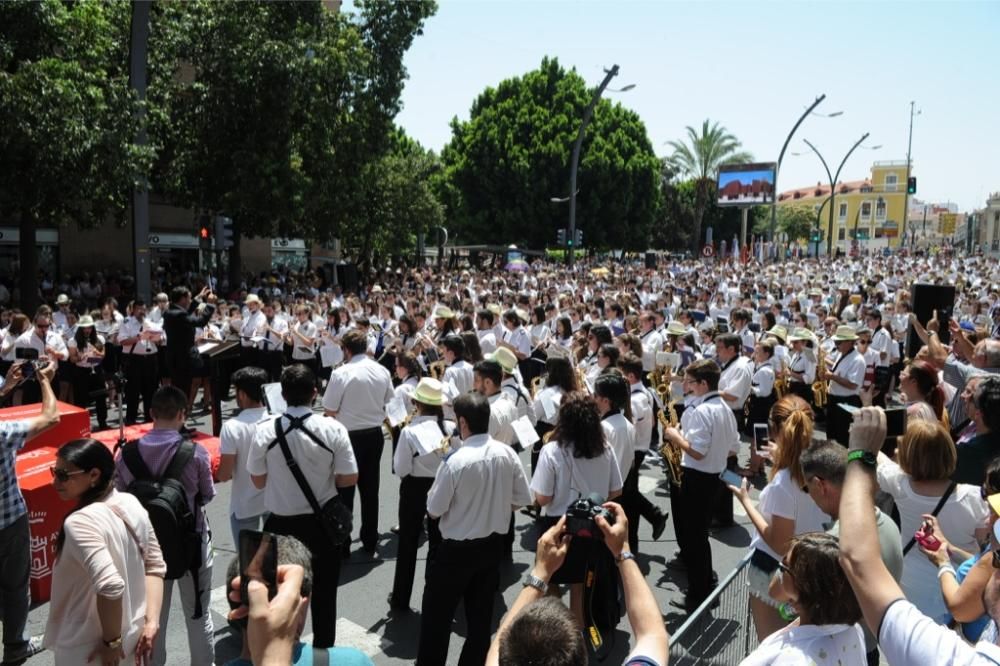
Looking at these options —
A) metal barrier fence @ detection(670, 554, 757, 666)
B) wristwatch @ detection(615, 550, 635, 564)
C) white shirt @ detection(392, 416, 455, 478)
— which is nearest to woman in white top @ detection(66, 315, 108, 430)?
white shirt @ detection(392, 416, 455, 478)

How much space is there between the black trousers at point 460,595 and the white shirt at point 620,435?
1223 millimetres

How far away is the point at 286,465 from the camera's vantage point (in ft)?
15.6

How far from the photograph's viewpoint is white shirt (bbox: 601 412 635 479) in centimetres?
546

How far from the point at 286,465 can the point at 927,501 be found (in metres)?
3.63

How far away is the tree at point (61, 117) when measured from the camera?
14422 millimetres

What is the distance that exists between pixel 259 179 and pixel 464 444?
19.2m

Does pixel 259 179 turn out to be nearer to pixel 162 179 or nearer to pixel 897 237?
pixel 162 179

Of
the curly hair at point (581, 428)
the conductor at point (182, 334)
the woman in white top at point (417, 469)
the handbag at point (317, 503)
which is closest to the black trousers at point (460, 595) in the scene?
the handbag at point (317, 503)

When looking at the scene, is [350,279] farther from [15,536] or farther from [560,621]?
[560,621]

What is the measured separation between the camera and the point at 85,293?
22.6 meters

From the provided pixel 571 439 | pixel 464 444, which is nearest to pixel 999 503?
pixel 571 439

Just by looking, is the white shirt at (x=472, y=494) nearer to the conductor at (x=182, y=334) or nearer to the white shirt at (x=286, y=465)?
the white shirt at (x=286, y=465)

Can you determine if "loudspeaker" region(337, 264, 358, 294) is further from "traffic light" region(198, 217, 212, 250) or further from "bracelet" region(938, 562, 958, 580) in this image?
"bracelet" region(938, 562, 958, 580)

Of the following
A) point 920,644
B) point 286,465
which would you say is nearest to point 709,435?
point 286,465
